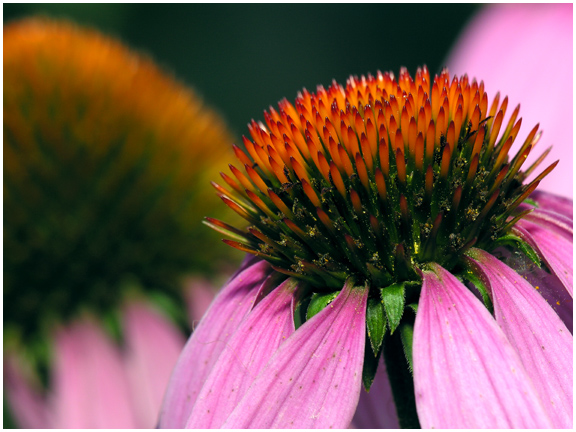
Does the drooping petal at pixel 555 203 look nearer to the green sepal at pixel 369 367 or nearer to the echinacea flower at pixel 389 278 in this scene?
the echinacea flower at pixel 389 278

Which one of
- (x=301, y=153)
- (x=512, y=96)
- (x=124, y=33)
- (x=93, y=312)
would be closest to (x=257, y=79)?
(x=124, y=33)

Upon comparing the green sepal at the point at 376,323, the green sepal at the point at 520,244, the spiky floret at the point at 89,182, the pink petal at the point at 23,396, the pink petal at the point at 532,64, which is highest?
the pink petal at the point at 532,64

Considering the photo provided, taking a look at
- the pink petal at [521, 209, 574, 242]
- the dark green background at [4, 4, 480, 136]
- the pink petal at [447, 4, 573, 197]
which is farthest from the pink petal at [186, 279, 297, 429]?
the dark green background at [4, 4, 480, 136]

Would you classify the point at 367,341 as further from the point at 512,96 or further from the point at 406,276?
the point at 512,96

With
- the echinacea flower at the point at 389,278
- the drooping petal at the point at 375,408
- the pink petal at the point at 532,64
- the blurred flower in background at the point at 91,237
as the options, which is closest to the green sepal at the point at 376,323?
the echinacea flower at the point at 389,278

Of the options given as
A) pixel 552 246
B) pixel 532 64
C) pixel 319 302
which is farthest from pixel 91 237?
pixel 532 64

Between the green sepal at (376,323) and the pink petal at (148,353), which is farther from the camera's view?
the pink petal at (148,353)
